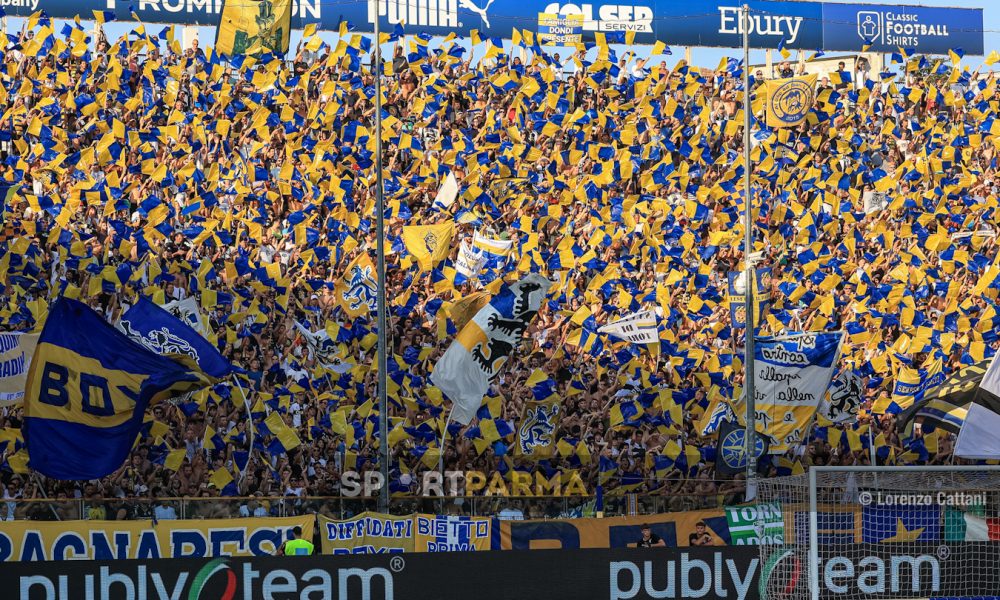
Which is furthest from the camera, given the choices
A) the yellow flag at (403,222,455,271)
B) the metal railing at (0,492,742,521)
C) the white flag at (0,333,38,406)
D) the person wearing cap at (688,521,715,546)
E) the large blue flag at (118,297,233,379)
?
the yellow flag at (403,222,455,271)

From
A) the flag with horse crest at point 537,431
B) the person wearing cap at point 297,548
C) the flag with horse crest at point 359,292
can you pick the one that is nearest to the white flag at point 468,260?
the flag with horse crest at point 359,292

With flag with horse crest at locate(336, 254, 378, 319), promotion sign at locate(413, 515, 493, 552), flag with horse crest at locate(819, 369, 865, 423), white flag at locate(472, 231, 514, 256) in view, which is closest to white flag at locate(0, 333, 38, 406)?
flag with horse crest at locate(336, 254, 378, 319)

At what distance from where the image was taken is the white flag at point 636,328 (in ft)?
80.5

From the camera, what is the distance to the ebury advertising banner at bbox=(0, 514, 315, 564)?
1622 cm

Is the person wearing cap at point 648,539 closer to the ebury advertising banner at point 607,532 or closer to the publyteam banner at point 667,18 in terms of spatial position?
the ebury advertising banner at point 607,532

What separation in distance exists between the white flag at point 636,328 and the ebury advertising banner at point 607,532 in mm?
7288

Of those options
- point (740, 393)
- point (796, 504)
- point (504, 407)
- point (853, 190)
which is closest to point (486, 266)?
point (504, 407)

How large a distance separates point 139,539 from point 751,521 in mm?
7290

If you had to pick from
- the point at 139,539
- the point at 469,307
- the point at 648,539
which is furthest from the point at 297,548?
the point at 469,307

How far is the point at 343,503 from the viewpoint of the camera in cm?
1844

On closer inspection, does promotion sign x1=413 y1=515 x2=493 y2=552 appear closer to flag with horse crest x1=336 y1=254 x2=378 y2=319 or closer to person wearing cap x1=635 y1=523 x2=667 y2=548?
person wearing cap x1=635 y1=523 x2=667 y2=548

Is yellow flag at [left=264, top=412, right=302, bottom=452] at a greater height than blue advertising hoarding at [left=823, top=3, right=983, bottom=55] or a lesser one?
lesser

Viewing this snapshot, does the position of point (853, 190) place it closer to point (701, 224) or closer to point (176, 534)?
point (701, 224)

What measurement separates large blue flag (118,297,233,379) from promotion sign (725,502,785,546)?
6.69 m
